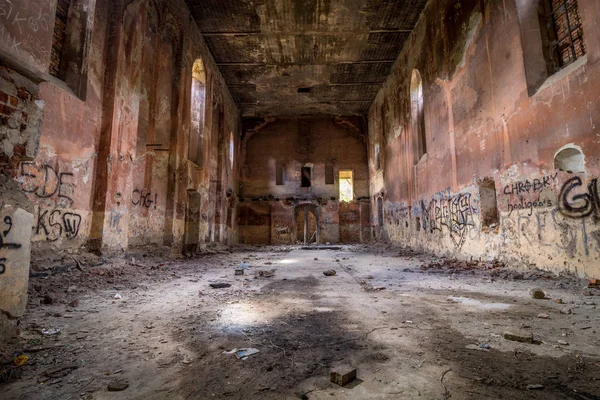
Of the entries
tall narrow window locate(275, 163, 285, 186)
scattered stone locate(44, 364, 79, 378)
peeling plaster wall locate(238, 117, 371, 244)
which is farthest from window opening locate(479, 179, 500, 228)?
tall narrow window locate(275, 163, 285, 186)

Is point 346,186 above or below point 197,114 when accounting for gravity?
below

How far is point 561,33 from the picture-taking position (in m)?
5.11

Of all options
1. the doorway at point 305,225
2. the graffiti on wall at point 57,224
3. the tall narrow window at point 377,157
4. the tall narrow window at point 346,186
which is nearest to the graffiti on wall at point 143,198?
the graffiti on wall at point 57,224

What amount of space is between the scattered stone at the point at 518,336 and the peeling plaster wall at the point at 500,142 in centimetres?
304

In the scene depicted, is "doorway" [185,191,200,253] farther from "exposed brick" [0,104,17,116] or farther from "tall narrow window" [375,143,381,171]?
"tall narrow window" [375,143,381,171]

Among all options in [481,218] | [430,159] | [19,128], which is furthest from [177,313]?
[430,159]

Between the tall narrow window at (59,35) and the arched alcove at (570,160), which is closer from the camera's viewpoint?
the arched alcove at (570,160)

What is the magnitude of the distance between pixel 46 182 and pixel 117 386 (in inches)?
→ 166

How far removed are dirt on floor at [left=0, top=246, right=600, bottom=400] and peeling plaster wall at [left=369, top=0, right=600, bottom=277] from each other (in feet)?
3.29

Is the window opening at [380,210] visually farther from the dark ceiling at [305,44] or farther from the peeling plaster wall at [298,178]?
the dark ceiling at [305,44]

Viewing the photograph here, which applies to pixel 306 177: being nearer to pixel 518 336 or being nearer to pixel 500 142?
pixel 500 142

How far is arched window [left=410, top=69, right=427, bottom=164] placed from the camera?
1032cm

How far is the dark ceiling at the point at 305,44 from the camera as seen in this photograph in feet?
31.1

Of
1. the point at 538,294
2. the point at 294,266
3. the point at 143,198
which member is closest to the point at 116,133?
the point at 143,198
